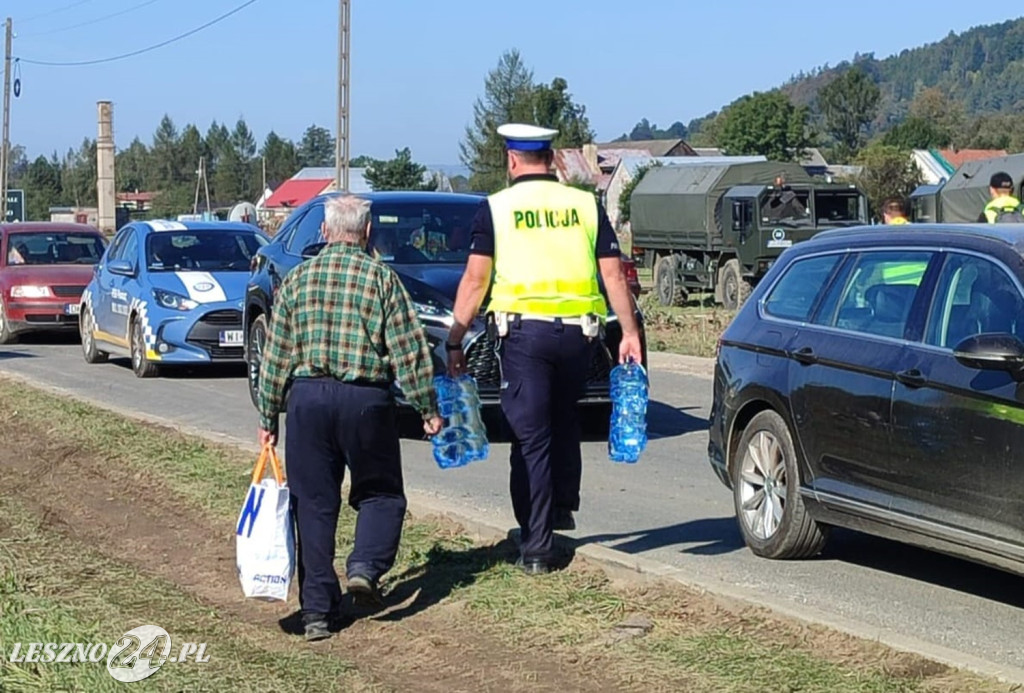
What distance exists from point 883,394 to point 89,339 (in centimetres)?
1410

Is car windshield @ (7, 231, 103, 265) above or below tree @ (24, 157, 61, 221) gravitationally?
above

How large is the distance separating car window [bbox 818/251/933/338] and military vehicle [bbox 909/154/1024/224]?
76.7 ft

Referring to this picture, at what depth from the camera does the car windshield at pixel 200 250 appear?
17891 millimetres

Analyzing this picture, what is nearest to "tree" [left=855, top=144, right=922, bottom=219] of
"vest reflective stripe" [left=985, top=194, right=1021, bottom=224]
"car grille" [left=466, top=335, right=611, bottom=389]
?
"vest reflective stripe" [left=985, top=194, right=1021, bottom=224]

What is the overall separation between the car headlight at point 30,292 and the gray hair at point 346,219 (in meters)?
16.7

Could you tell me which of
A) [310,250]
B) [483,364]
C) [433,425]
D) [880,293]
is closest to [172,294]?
[310,250]

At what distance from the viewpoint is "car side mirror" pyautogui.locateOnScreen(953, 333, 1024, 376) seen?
6539mm

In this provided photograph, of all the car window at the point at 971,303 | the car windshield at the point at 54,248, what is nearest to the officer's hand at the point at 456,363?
the car window at the point at 971,303

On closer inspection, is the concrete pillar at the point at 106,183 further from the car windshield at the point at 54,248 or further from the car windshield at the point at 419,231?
the car windshield at the point at 419,231

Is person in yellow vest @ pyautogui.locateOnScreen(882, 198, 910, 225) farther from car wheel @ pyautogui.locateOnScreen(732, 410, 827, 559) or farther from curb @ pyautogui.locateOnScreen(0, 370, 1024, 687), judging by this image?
car wheel @ pyautogui.locateOnScreen(732, 410, 827, 559)

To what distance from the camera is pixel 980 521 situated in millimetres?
6715

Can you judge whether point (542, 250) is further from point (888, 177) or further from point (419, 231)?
point (888, 177)

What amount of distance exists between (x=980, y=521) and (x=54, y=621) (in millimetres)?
3732

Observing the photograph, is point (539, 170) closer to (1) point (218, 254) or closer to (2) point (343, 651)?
(2) point (343, 651)
